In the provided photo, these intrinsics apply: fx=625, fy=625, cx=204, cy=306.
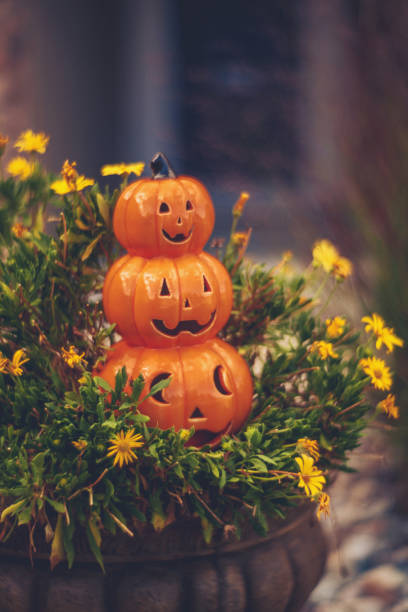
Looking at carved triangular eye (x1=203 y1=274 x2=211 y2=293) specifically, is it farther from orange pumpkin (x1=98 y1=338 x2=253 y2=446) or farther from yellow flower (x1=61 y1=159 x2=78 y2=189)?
yellow flower (x1=61 y1=159 x2=78 y2=189)

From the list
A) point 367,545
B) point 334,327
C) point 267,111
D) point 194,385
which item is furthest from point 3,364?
point 267,111

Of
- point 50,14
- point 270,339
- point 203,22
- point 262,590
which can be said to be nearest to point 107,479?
point 262,590

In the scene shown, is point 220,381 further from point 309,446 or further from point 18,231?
point 18,231

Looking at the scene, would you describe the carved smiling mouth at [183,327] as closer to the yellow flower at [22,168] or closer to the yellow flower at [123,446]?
the yellow flower at [123,446]

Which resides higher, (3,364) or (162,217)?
(162,217)

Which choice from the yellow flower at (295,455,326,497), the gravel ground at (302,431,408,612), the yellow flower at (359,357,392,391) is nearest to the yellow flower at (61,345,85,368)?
the yellow flower at (295,455,326,497)

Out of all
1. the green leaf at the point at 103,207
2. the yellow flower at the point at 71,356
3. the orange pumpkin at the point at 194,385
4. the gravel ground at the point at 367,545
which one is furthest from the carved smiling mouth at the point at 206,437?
the gravel ground at the point at 367,545

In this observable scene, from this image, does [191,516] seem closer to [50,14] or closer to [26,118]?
[26,118]
